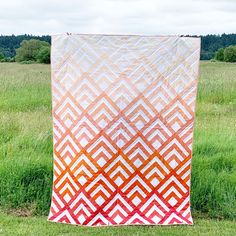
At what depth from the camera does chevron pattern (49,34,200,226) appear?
197 inches

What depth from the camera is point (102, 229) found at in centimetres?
509

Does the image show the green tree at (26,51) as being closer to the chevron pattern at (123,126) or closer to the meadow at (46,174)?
the meadow at (46,174)

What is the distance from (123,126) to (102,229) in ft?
3.10

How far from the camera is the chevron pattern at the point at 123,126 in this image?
500 centimetres

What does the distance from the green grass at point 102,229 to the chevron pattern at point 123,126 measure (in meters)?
0.10

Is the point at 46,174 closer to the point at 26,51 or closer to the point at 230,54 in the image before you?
the point at 26,51

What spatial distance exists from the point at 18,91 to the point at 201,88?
4392 millimetres

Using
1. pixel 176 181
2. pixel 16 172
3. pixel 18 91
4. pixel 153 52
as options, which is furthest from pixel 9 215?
pixel 18 91

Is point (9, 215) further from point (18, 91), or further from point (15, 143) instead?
point (18, 91)

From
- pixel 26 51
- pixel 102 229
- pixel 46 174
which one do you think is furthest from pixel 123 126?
pixel 26 51

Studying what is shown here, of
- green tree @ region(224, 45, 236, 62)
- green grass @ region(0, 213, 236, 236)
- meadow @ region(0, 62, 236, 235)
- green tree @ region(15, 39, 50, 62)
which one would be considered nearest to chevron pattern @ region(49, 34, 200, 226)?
green grass @ region(0, 213, 236, 236)

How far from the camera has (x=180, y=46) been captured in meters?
5.05

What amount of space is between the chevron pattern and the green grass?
97mm

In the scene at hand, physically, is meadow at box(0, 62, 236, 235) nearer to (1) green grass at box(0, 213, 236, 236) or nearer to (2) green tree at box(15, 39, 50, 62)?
(1) green grass at box(0, 213, 236, 236)
